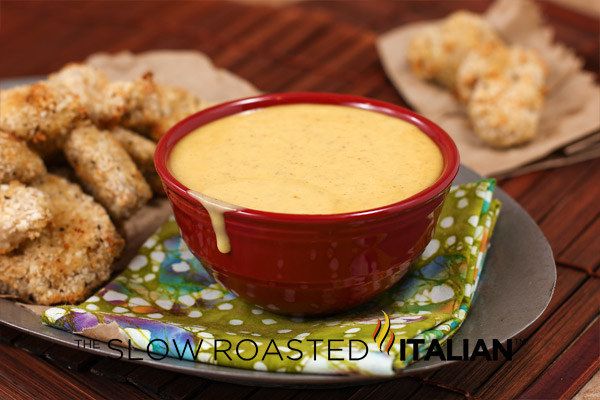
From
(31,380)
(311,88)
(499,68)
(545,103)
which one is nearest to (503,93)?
(499,68)

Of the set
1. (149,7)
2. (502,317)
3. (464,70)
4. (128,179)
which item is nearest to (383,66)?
(464,70)

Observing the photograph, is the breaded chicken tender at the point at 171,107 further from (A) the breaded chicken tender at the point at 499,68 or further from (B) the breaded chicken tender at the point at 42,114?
(A) the breaded chicken tender at the point at 499,68

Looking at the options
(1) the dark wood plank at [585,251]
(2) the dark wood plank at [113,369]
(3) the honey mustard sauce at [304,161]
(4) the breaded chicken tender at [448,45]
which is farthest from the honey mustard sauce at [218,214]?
(4) the breaded chicken tender at [448,45]

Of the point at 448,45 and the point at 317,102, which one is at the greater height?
the point at 317,102

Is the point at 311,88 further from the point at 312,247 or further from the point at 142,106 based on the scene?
the point at 312,247

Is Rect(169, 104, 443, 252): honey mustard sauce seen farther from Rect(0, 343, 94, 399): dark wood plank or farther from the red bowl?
Rect(0, 343, 94, 399): dark wood plank
